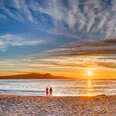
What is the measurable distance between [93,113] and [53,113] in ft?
10.4

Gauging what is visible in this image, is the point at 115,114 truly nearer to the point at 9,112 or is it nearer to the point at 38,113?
the point at 38,113

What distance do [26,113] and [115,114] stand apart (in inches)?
274

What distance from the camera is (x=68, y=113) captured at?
12398 millimetres

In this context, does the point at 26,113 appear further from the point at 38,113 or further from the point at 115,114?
the point at 115,114

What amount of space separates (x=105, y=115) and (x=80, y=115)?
74.5 inches

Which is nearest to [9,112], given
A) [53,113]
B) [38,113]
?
[38,113]

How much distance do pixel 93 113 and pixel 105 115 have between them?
0.97 metres

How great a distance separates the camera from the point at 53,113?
481 inches

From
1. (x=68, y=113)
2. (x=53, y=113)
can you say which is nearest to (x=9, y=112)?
(x=53, y=113)

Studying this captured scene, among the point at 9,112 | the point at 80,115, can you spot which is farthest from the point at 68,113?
the point at 9,112

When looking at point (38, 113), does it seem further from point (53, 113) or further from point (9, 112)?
point (9, 112)

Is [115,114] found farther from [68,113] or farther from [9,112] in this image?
[9,112]

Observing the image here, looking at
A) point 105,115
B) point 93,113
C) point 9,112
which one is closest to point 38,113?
point 9,112

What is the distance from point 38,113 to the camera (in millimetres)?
12312
